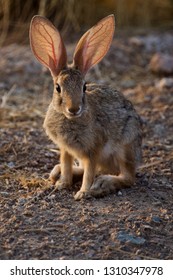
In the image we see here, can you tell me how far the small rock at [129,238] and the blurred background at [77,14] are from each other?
17.5ft

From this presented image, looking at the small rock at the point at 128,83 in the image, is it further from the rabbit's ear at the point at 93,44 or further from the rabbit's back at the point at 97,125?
the rabbit's ear at the point at 93,44

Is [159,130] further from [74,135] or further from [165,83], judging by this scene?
[74,135]

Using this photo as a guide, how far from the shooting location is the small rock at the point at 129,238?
437cm

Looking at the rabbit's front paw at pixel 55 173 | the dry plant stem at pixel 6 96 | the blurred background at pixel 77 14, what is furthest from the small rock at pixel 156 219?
the blurred background at pixel 77 14

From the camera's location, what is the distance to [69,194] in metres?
5.17

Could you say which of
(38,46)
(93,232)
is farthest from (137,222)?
(38,46)

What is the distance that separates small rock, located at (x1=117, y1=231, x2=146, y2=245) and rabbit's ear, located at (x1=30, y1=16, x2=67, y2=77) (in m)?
1.42

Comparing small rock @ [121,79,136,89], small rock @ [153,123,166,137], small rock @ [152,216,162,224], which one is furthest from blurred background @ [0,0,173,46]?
small rock @ [152,216,162,224]

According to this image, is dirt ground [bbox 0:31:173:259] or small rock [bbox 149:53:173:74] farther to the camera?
small rock [bbox 149:53:173:74]

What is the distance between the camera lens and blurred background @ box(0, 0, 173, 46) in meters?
9.34

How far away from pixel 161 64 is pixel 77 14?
2.00 metres

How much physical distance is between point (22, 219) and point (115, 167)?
47.6 inches

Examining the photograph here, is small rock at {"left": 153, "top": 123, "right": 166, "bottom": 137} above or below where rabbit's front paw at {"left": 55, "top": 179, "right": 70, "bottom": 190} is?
below

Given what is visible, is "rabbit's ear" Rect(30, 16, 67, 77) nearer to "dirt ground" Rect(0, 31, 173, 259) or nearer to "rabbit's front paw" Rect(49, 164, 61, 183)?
"rabbit's front paw" Rect(49, 164, 61, 183)
